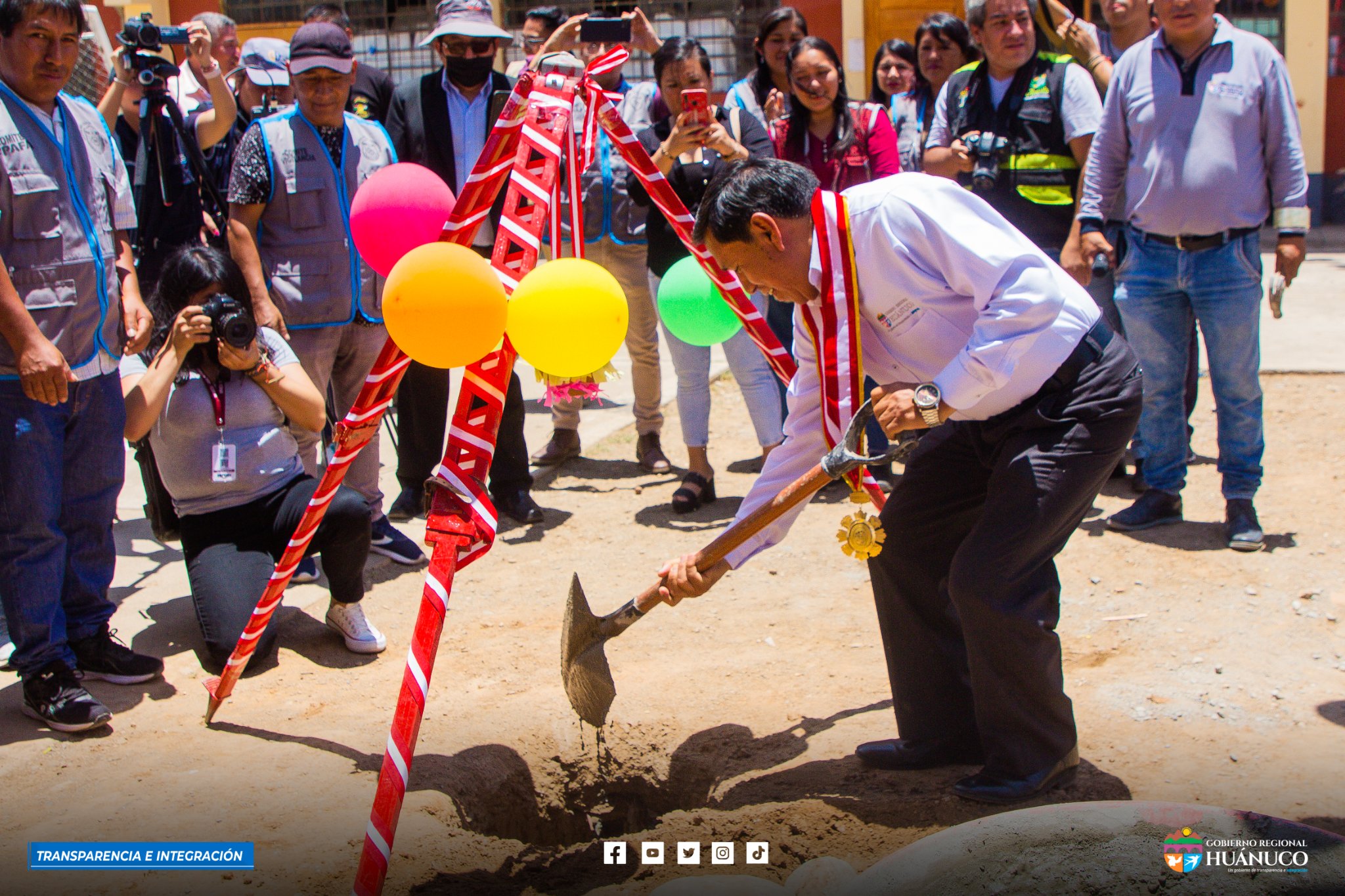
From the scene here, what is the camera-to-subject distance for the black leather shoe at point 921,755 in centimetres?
312

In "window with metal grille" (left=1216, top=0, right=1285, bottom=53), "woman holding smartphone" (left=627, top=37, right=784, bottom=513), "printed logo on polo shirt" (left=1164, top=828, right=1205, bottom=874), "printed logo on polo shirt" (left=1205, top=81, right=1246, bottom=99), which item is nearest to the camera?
"printed logo on polo shirt" (left=1164, top=828, right=1205, bottom=874)

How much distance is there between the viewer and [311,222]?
454 cm

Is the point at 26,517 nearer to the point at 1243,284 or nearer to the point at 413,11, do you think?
the point at 1243,284

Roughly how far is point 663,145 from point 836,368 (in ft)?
7.63

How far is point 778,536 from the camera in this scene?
303cm

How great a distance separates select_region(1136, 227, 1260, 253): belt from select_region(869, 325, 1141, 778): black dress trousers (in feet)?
6.37

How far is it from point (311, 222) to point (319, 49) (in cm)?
65

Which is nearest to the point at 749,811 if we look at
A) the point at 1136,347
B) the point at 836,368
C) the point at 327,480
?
the point at 836,368

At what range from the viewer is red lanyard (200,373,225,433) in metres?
3.83

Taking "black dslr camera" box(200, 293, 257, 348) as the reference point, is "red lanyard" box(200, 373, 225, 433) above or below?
below

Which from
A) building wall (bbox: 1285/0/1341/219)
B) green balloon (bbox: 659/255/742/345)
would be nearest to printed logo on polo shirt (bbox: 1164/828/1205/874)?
green balloon (bbox: 659/255/742/345)

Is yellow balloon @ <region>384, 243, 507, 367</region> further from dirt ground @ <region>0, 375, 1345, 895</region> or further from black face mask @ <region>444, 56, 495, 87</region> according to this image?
black face mask @ <region>444, 56, 495, 87</region>

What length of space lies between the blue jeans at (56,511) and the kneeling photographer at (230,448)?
0.50 ft

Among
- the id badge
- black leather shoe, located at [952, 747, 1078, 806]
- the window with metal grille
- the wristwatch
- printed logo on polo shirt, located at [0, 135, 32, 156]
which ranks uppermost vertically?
the window with metal grille
